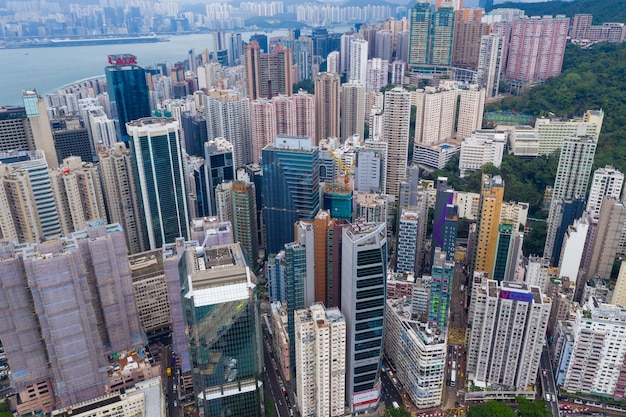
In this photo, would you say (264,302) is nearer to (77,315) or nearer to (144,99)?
(77,315)

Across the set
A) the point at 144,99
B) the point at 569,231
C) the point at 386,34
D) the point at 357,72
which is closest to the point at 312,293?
the point at 569,231

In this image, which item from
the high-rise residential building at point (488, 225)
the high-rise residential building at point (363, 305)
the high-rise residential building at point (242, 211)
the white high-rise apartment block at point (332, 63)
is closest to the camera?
the high-rise residential building at point (363, 305)

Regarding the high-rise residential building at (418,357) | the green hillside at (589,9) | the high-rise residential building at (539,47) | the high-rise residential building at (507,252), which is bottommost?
the high-rise residential building at (418,357)

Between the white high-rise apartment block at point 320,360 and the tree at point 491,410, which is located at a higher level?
the white high-rise apartment block at point 320,360

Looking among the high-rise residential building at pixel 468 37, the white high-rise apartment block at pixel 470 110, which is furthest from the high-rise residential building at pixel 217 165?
the high-rise residential building at pixel 468 37

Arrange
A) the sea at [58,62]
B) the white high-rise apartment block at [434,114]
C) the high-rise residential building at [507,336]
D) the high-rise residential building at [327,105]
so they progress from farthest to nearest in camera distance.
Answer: the sea at [58,62] → the high-rise residential building at [327,105] → the white high-rise apartment block at [434,114] → the high-rise residential building at [507,336]

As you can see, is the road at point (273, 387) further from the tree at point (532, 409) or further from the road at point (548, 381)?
the road at point (548, 381)
